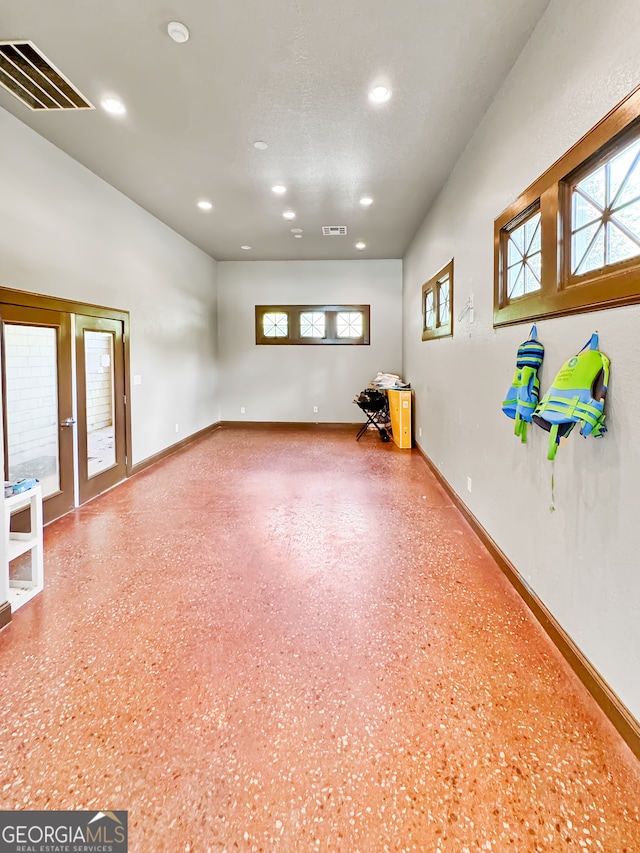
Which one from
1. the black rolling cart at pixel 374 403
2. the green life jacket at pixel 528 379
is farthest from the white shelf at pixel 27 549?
the black rolling cart at pixel 374 403

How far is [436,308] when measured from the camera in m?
5.11

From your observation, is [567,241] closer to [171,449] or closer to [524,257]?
[524,257]

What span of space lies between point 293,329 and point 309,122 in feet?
16.6

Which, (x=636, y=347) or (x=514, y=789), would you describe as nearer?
(x=514, y=789)

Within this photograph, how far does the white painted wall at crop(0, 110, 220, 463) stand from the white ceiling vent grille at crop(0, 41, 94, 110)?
37 centimetres

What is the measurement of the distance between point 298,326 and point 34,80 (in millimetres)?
5752

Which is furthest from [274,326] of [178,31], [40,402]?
[178,31]

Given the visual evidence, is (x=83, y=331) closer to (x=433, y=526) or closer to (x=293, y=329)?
(x=433, y=526)

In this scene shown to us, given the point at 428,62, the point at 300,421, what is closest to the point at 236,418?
the point at 300,421

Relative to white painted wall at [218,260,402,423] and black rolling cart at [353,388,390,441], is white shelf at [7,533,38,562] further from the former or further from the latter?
white painted wall at [218,260,402,423]

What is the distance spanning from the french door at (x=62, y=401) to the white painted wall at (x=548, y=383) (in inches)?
139

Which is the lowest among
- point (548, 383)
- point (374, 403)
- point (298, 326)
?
point (374, 403)

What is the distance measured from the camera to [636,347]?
1473mm

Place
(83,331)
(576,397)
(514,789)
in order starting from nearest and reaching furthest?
(514,789)
(576,397)
(83,331)
